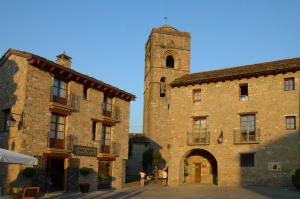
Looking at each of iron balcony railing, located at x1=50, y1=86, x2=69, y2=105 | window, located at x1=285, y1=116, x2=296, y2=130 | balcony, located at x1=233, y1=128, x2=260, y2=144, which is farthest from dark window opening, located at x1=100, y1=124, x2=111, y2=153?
window, located at x1=285, y1=116, x2=296, y2=130

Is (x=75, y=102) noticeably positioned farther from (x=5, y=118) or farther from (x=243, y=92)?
(x=243, y=92)

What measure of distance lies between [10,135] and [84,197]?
5.22m

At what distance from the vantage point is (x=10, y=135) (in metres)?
20.2

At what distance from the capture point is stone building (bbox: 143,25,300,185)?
26.2m

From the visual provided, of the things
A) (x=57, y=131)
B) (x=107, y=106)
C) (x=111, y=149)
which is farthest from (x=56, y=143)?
(x=107, y=106)

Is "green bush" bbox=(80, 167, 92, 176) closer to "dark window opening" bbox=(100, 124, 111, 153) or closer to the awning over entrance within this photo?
"dark window opening" bbox=(100, 124, 111, 153)

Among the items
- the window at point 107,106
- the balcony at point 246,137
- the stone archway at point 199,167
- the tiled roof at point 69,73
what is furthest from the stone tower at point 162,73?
the window at point 107,106

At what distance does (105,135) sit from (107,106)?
2087mm

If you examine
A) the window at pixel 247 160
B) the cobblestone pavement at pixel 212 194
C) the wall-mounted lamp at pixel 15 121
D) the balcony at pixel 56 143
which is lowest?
the cobblestone pavement at pixel 212 194

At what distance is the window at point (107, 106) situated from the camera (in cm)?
2647

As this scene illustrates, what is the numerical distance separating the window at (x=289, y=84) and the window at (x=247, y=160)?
540 centimetres

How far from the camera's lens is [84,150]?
2388 centimetres

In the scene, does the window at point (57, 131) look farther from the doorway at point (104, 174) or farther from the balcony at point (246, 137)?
the balcony at point (246, 137)

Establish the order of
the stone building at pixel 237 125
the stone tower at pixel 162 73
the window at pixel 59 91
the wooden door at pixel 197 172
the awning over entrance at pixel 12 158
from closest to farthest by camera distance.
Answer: the awning over entrance at pixel 12 158 < the window at pixel 59 91 < the stone building at pixel 237 125 < the wooden door at pixel 197 172 < the stone tower at pixel 162 73
